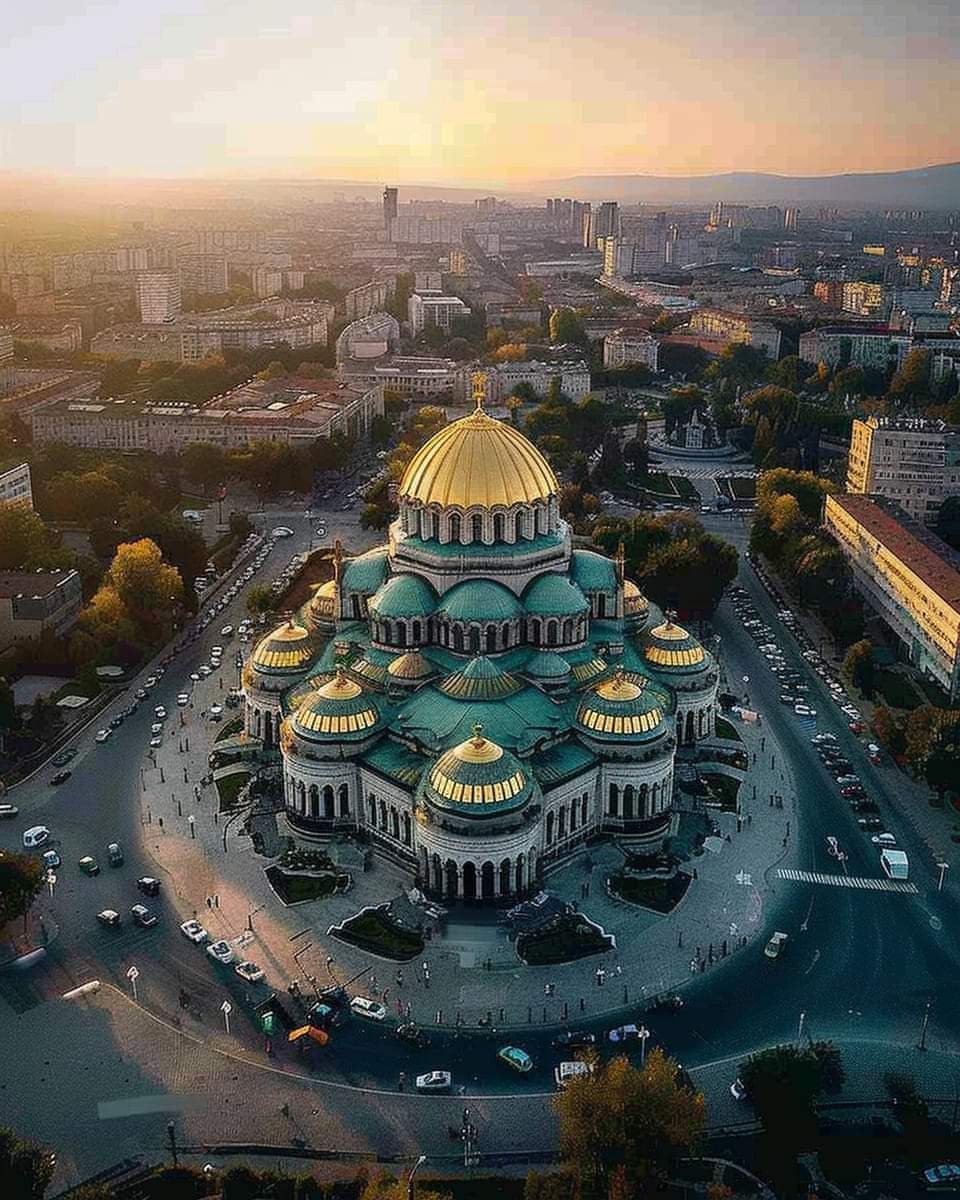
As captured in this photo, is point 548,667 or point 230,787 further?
point 230,787

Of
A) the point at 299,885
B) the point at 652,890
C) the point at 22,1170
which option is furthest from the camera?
the point at 299,885

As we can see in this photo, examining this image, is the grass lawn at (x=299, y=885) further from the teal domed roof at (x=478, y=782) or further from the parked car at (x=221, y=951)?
the teal domed roof at (x=478, y=782)

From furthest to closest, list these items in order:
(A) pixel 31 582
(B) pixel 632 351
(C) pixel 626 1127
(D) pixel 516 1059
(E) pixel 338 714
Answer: (B) pixel 632 351 → (A) pixel 31 582 → (E) pixel 338 714 → (D) pixel 516 1059 → (C) pixel 626 1127

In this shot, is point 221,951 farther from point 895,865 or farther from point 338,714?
point 895,865

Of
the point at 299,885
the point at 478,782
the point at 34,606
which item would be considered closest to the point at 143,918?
the point at 299,885

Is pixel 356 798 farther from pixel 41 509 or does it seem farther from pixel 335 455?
pixel 335 455
